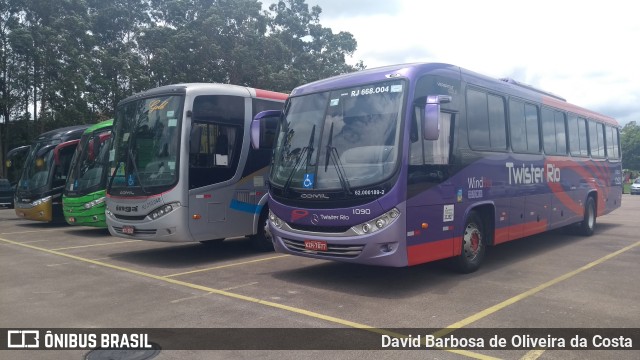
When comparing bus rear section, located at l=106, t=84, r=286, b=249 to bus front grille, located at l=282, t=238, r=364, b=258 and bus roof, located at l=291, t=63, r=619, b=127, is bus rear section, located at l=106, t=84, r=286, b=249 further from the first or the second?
bus front grille, located at l=282, t=238, r=364, b=258

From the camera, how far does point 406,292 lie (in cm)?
727

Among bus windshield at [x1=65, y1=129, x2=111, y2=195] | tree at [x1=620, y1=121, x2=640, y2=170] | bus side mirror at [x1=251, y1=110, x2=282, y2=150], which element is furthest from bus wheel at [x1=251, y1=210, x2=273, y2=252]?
Result: tree at [x1=620, y1=121, x2=640, y2=170]

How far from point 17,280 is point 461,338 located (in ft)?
23.7

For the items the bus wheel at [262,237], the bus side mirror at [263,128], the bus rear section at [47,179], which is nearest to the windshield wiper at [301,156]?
the bus side mirror at [263,128]

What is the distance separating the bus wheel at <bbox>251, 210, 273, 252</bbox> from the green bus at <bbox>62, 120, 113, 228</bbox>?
5.07 m

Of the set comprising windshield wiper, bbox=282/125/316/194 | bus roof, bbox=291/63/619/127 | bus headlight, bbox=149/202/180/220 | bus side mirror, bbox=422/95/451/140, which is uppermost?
bus roof, bbox=291/63/619/127

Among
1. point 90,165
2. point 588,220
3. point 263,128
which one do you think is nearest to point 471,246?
point 263,128

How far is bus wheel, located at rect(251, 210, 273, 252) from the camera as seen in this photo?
35.6 feet

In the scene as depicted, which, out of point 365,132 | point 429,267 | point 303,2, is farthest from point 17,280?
point 303,2

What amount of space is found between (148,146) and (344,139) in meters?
4.40

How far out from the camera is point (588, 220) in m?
13.3

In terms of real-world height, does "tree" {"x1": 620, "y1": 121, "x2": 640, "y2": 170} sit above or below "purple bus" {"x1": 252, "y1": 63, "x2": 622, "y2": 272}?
above

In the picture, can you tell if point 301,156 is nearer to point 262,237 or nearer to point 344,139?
point 344,139

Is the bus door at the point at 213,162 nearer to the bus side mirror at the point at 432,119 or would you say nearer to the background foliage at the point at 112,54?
the bus side mirror at the point at 432,119
